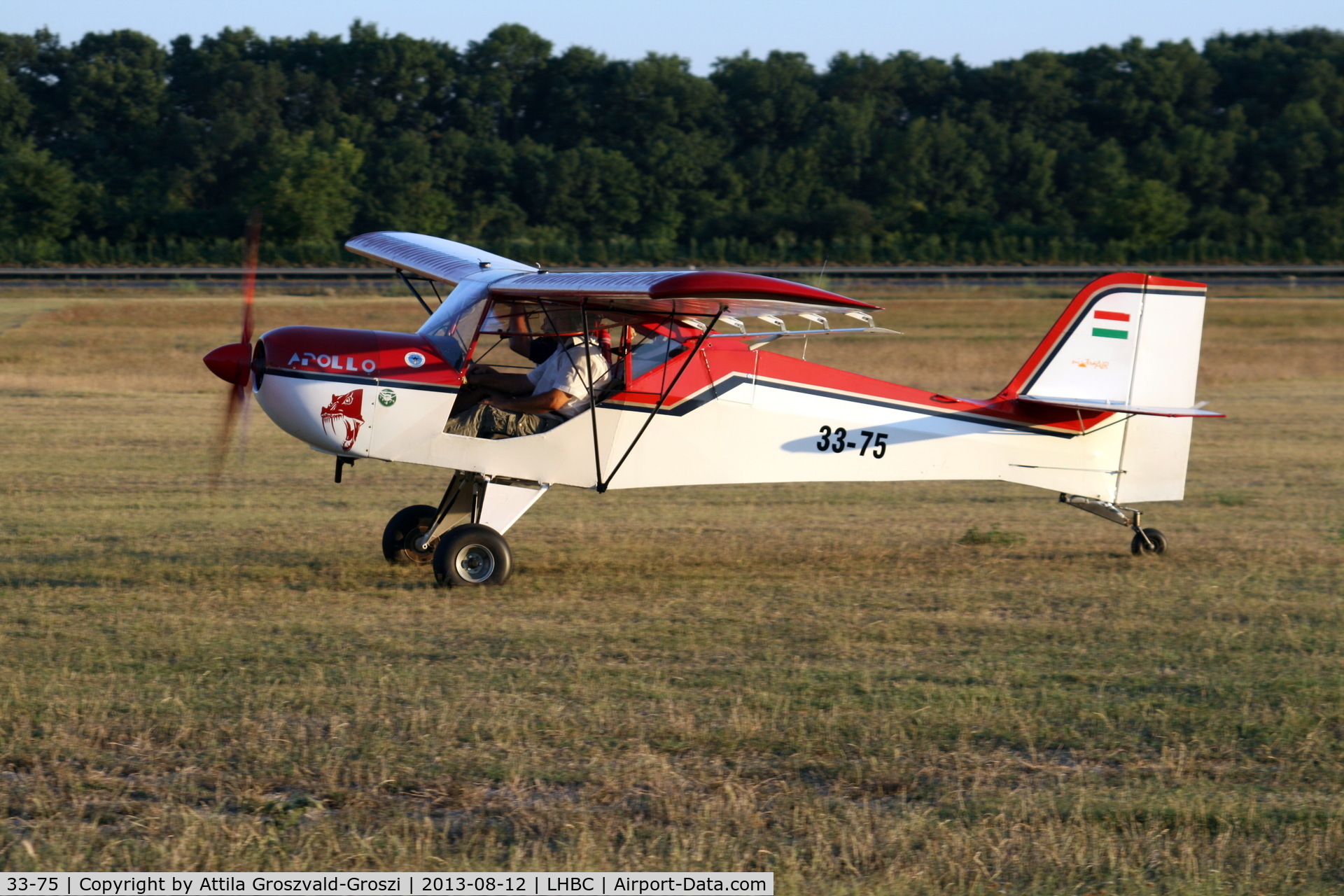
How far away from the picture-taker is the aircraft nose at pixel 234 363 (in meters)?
8.36

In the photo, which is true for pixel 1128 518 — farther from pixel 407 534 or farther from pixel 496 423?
pixel 407 534

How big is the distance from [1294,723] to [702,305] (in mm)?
4390

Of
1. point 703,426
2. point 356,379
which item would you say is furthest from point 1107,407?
point 356,379

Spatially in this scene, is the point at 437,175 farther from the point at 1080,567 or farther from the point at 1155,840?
the point at 1155,840

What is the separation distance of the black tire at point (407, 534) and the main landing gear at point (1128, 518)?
4847mm

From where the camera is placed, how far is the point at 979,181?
55.7 metres

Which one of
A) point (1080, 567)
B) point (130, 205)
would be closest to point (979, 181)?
point (130, 205)

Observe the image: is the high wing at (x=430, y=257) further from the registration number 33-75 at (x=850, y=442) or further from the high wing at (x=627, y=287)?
the registration number 33-75 at (x=850, y=442)

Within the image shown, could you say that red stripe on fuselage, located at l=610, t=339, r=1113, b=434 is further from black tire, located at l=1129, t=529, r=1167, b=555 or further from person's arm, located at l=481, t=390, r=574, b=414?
black tire, located at l=1129, t=529, r=1167, b=555

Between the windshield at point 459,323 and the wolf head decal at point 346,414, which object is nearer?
the wolf head decal at point 346,414

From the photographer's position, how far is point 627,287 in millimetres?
7758

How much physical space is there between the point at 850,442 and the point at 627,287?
2.31 m

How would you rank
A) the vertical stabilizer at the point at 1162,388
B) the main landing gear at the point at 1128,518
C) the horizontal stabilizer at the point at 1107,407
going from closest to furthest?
the horizontal stabilizer at the point at 1107,407 < the vertical stabilizer at the point at 1162,388 < the main landing gear at the point at 1128,518
